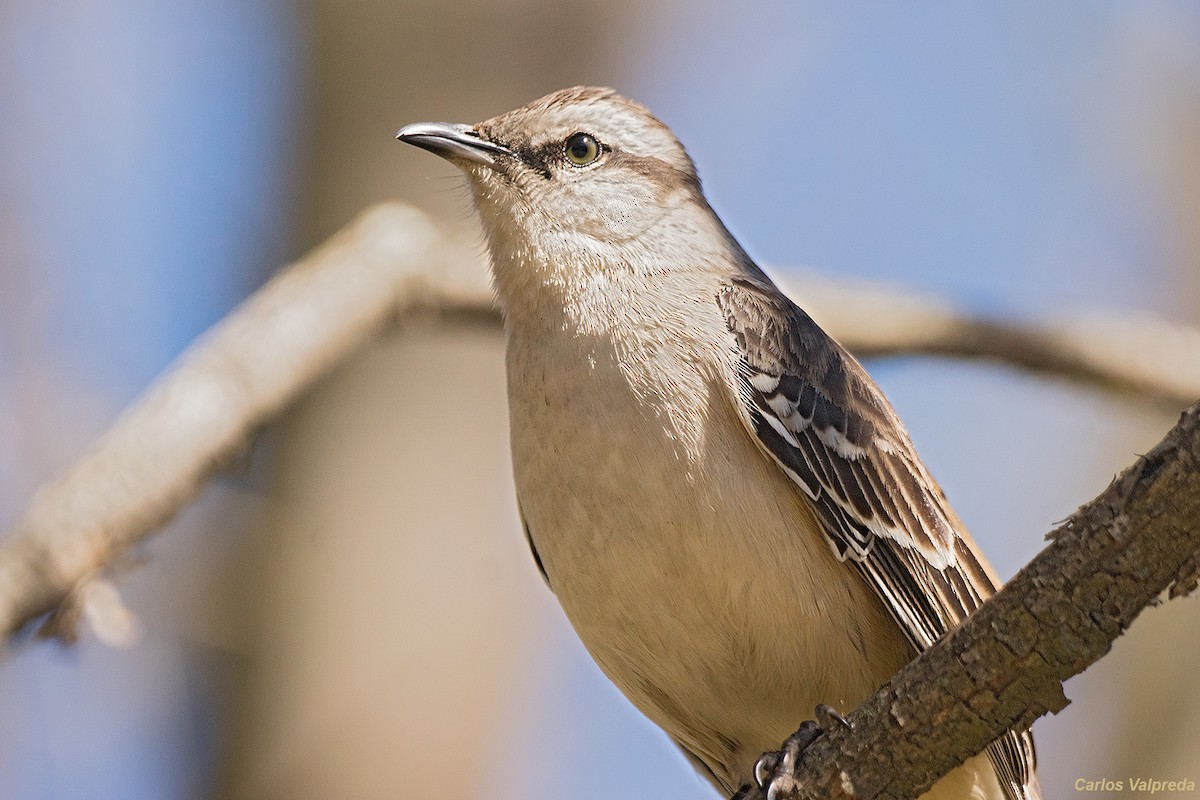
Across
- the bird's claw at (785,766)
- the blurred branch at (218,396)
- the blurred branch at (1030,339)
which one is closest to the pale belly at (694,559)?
the bird's claw at (785,766)

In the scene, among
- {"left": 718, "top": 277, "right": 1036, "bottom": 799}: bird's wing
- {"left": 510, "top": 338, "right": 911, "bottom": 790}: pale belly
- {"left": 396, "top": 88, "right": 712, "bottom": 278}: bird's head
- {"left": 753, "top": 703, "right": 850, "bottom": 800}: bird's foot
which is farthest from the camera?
{"left": 396, "top": 88, "right": 712, "bottom": 278}: bird's head

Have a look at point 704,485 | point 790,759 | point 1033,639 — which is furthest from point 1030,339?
point 1033,639

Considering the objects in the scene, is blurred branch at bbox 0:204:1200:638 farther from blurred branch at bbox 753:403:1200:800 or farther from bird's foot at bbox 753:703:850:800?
blurred branch at bbox 753:403:1200:800

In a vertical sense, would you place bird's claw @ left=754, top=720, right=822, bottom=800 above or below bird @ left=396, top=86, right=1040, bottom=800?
below

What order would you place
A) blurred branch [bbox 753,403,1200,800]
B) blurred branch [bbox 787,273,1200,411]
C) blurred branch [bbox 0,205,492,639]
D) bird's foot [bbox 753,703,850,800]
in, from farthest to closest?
blurred branch [bbox 787,273,1200,411]
blurred branch [bbox 0,205,492,639]
bird's foot [bbox 753,703,850,800]
blurred branch [bbox 753,403,1200,800]

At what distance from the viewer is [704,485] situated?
4609 mm

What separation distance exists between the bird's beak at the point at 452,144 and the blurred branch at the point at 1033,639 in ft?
9.98

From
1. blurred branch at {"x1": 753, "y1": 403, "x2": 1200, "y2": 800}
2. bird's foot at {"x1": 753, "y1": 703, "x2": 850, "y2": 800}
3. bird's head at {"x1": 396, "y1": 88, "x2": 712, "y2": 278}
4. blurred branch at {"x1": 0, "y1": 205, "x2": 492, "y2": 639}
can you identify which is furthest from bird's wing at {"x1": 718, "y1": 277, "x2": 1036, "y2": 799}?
blurred branch at {"x1": 0, "y1": 205, "x2": 492, "y2": 639}

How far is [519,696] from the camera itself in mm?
8125

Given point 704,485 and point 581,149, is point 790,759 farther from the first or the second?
point 581,149

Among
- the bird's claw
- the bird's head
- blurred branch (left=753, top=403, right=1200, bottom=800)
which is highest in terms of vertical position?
the bird's head

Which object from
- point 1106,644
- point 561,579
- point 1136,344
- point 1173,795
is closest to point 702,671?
point 561,579

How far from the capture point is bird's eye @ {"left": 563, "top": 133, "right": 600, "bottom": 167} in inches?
228

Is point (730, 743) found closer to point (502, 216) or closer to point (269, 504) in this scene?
point (502, 216)
